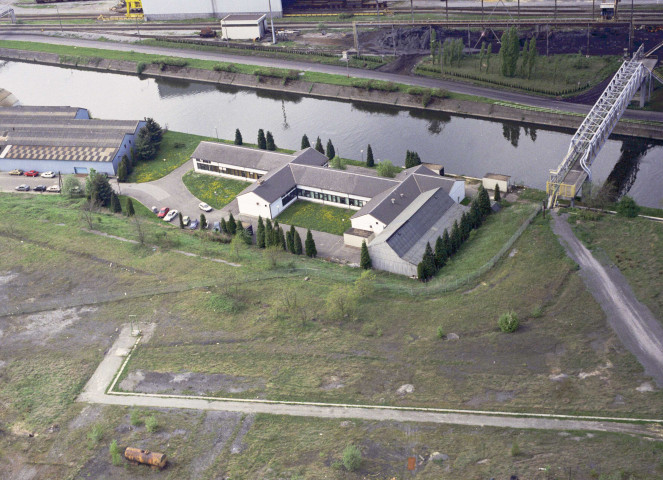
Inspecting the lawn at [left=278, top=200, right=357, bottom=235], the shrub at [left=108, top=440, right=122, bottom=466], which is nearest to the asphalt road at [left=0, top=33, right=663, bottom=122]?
the lawn at [left=278, top=200, right=357, bottom=235]

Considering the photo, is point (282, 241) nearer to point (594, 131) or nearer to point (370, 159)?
point (370, 159)

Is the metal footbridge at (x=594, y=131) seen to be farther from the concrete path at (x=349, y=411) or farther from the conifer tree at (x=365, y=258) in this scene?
the concrete path at (x=349, y=411)

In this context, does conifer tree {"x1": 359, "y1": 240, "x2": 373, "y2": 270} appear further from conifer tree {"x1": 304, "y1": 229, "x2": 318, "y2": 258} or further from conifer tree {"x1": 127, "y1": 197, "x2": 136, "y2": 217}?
conifer tree {"x1": 127, "y1": 197, "x2": 136, "y2": 217}

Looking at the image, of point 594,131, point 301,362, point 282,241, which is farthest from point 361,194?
point 301,362

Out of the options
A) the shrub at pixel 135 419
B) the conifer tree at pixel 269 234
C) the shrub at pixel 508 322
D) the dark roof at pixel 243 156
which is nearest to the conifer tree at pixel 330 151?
the dark roof at pixel 243 156

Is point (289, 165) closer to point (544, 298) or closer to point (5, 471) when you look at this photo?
point (544, 298)

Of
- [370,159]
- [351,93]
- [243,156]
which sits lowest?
[370,159]
